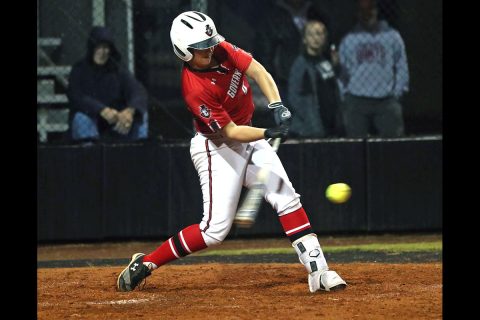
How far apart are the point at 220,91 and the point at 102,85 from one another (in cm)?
402

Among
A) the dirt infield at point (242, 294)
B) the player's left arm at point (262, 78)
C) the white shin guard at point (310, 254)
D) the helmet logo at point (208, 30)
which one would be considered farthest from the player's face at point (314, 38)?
the white shin guard at point (310, 254)

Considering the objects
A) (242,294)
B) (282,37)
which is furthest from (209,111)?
(282,37)

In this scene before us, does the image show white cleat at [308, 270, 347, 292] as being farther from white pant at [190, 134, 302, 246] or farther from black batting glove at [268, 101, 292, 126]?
black batting glove at [268, 101, 292, 126]

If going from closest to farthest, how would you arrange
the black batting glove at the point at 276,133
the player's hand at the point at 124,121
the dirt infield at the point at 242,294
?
1. the dirt infield at the point at 242,294
2. the black batting glove at the point at 276,133
3. the player's hand at the point at 124,121

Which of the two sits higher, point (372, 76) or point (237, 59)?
point (372, 76)

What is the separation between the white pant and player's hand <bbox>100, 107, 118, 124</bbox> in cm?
367

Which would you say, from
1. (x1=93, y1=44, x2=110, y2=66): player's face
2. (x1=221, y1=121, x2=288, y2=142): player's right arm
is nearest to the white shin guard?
(x1=221, y1=121, x2=288, y2=142): player's right arm

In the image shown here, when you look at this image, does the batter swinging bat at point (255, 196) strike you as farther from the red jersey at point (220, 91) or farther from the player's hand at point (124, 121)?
the player's hand at point (124, 121)

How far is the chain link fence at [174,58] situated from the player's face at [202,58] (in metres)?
3.95

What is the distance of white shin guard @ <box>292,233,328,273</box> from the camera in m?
7.88

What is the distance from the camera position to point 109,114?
1170 cm

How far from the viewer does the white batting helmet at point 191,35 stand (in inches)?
302

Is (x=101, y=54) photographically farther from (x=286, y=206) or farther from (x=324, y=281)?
(x=324, y=281)

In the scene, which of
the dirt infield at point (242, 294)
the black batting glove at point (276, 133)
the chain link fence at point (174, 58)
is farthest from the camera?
the chain link fence at point (174, 58)
